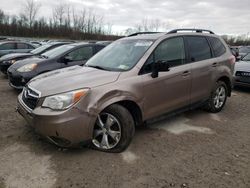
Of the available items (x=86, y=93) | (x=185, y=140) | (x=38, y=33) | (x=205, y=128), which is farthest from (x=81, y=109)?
(x=38, y=33)

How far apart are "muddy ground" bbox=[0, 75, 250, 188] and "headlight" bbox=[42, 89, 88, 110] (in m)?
0.76

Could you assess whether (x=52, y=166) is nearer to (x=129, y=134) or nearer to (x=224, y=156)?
(x=129, y=134)

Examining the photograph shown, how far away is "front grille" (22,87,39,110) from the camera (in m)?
3.63

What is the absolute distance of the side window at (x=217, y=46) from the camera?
5.56m

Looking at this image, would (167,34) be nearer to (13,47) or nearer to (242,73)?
(242,73)

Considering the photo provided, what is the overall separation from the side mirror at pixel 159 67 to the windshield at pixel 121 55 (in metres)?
0.29

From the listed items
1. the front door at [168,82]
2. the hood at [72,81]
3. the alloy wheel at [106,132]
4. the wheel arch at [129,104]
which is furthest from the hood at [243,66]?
the alloy wheel at [106,132]

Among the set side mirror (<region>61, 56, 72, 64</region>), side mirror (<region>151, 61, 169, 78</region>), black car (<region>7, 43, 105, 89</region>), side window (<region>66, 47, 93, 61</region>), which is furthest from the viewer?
side window (<region>66, 47, 93, 61</region>)

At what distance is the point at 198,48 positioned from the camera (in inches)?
203

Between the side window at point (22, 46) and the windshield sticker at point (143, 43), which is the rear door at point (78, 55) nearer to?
the windshield sticker at point (143, 43)

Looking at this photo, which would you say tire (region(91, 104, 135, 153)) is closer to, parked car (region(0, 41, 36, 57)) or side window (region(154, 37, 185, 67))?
side window (region(154, 37, 185, 67))

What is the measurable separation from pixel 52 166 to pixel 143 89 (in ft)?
5.56

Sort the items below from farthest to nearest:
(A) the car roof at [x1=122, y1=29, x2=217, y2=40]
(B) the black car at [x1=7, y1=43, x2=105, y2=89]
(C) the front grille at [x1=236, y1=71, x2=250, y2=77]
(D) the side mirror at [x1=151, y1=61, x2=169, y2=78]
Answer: (C) the front grille at [x1=236, y1=71, x2=250, y2=77]
(B) the black car at [x1=7, y1=43, x2=105, y2=89]
(A) the car roof at [x1=122, y1=29, x2=217, y2=40]
(D) the side mirror at [x1=151, y1=61, x2=169, y2=78]

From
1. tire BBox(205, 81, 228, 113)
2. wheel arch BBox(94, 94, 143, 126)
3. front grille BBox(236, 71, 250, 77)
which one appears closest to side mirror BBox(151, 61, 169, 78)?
wheel arch BBox(94, 94, 143, 126)
